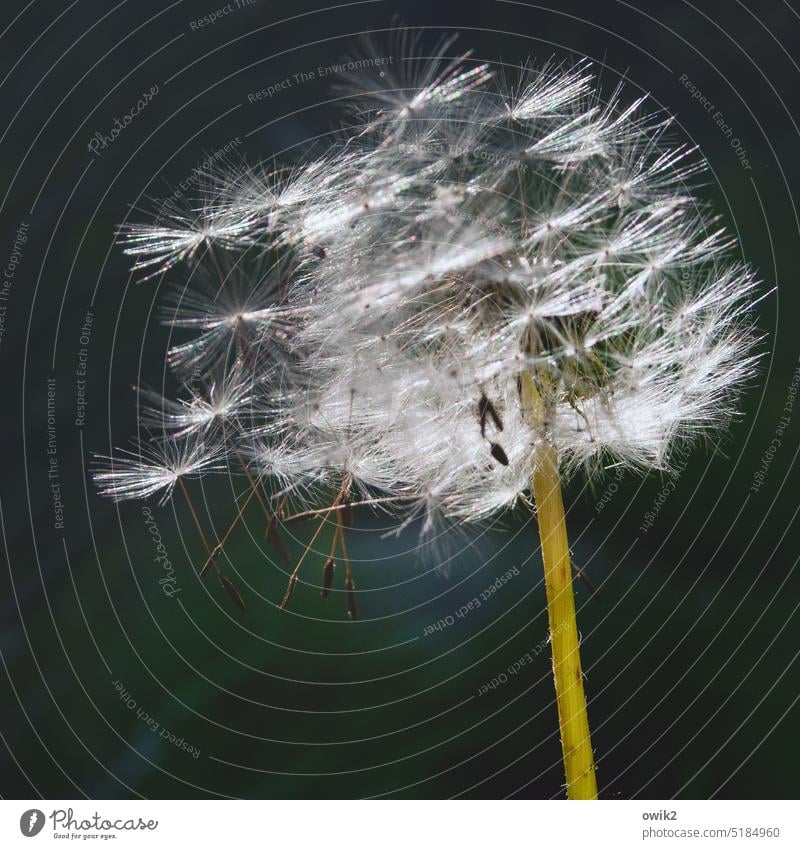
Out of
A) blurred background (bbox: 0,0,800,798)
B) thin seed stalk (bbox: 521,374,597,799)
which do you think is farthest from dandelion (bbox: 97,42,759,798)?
blurred background (bbox: 0,0,800,798)

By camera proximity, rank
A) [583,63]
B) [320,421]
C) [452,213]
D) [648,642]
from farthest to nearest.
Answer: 1. [648,642]
2. [583,63]
3. [320,421]
4. [452,213]

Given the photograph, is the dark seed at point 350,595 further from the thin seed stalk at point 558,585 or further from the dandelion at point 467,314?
the thin seed stalk at point 558,585

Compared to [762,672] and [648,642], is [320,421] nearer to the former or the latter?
[648,642]

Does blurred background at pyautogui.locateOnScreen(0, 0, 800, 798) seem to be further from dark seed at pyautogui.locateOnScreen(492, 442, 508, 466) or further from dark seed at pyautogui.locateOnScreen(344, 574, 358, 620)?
dark seed at pyautogui.locateOnScreen(492, 442, 508, 466)

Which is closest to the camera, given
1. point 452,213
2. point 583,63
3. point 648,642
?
point 452,213

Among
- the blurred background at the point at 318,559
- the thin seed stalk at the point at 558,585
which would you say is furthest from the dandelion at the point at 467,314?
the blurred background at the point at 318,559

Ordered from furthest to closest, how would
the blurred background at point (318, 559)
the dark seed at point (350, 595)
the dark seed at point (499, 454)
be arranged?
the blurred background at point (318, 559)
the dark seed at point (350, 595)
the dark seed at point (499, 454)

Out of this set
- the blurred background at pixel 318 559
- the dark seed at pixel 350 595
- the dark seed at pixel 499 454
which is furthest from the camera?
the blurred background at pixel 318 559

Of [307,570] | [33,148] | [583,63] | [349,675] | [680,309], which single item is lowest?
[349,675]

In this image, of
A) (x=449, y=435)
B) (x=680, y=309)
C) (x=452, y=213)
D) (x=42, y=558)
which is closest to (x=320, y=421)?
(x=449, y=435)
